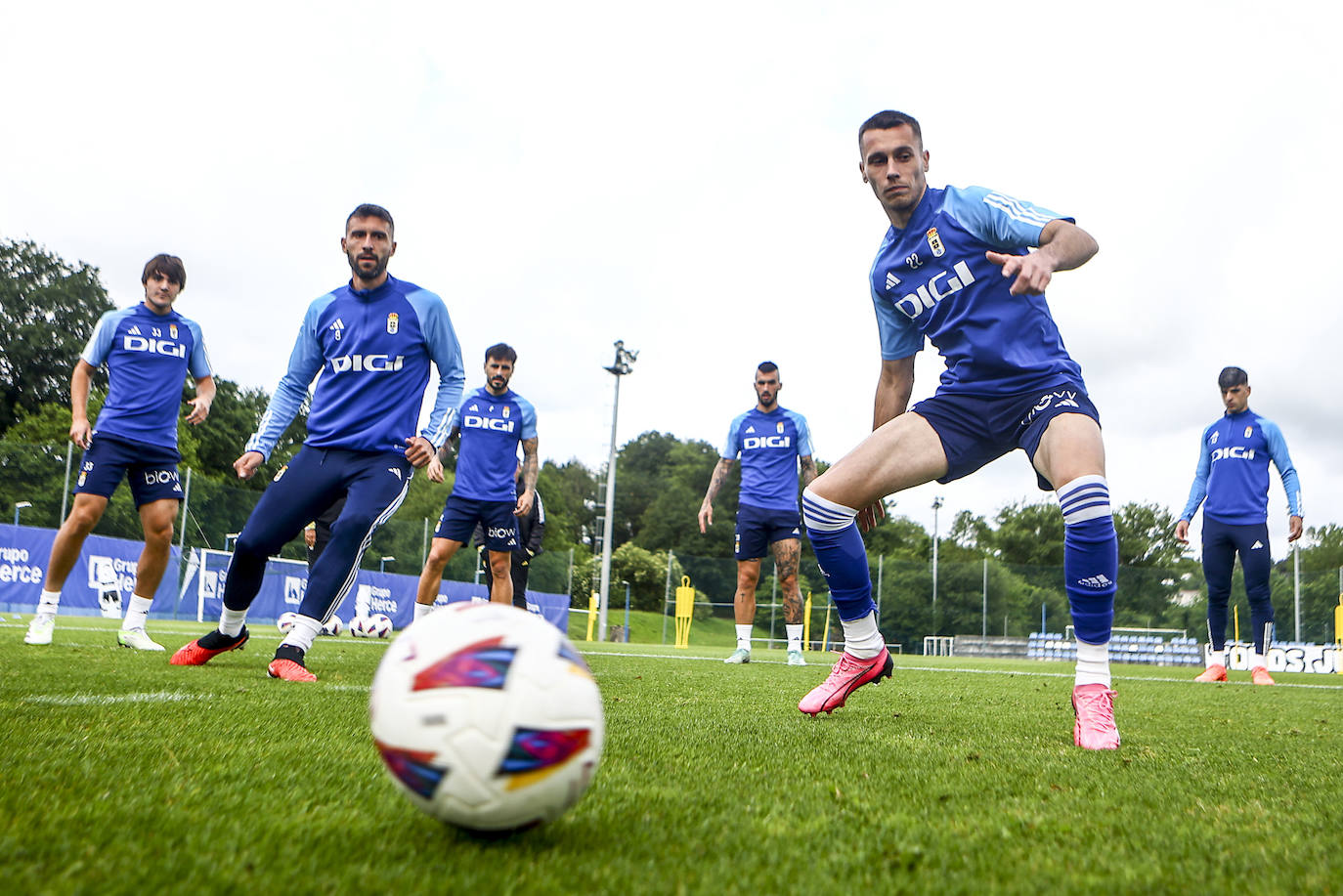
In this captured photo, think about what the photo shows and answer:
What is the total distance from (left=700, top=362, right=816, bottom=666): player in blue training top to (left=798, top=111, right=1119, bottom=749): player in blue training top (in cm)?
553

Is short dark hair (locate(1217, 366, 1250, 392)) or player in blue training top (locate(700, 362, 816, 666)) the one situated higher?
short dark hair (locate(1217, 366, 1250, 392))

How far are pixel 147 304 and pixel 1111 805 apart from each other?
268 inches

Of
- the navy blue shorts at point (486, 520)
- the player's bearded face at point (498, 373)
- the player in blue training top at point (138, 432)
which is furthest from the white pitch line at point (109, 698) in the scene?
the player's bearded face at point (498, 373)

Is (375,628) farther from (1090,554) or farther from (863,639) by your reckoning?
(1090,554)

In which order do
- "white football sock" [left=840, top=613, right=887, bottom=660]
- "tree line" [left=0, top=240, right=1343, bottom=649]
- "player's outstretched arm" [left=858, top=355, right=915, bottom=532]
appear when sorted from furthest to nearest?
"tree line" [left=0, top=240, right=1343, bottom=649] → "player's outstretched arm" [left=858, top=355, right=915, bottom=532] → "white football sock" [left=840, top=613, right=887, bottom=660]

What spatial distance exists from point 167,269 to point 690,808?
6.15 meters

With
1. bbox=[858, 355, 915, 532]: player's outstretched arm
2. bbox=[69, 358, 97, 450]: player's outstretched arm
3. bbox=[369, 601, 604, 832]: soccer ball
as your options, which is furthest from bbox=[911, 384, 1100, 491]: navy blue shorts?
bbox=[69, 358, 97, 450]: player's outstretched arm

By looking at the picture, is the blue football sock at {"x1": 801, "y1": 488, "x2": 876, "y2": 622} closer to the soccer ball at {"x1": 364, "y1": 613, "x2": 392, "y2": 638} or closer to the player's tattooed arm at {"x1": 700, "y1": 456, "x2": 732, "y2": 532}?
the player's tattooed arm at {"x1": 700, "y1": 456, "x2": 732, "y2": 532}

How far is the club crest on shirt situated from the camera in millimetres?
3938

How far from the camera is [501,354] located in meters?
9.20

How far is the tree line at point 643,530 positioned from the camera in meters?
21.1

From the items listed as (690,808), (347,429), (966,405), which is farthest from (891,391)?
(347,429)

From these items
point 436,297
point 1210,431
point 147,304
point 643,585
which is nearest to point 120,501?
point 147,304

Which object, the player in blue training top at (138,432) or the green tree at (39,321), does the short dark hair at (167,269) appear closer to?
the player in blue training top at (138,432)
